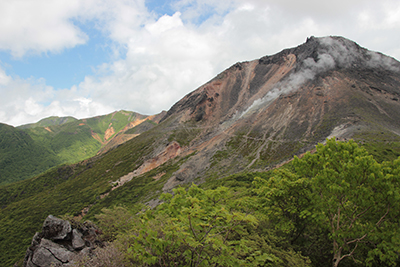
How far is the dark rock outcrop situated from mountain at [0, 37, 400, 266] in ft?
100

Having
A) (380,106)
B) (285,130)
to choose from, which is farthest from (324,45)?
(285,130)

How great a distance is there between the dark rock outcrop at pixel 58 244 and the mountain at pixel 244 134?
3060cm

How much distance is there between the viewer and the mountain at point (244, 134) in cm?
4772

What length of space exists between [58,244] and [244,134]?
57.4 metres

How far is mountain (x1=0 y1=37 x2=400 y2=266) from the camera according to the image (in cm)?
4772

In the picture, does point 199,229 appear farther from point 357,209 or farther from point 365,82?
point 365,82

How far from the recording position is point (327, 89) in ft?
213

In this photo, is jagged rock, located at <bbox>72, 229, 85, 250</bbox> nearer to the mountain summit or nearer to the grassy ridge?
the grassy ridge

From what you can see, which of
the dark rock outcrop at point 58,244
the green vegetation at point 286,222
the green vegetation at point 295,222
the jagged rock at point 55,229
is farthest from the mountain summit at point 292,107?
the jagged rock at point 55,229

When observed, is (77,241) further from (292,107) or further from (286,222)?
(292,107)

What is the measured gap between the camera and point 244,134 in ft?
209

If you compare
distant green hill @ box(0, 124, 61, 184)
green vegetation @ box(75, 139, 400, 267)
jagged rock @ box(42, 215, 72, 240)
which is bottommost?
green vegetation @ box(75, 139, 400, 267)

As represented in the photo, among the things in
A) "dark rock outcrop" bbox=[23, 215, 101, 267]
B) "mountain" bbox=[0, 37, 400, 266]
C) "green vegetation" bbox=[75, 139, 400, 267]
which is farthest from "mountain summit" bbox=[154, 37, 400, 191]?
"dark rock outcrop" bbox=[23, 215, 101, 267]

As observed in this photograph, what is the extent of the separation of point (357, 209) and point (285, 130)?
51747mm
